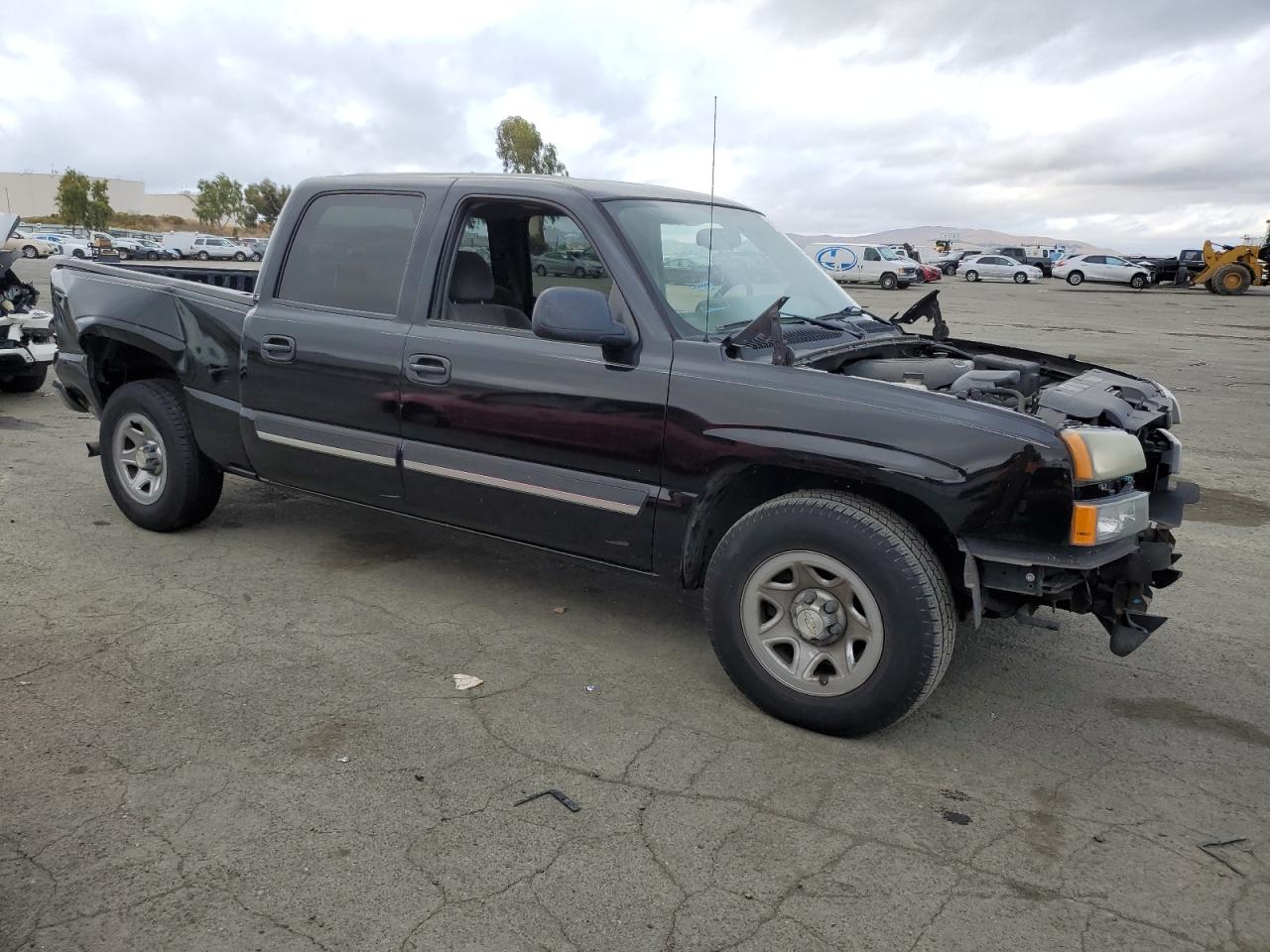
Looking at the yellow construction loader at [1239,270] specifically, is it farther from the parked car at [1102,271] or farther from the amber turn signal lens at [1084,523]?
the amber turn signal lens at [1084,523]

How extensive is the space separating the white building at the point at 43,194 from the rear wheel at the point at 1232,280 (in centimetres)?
11927

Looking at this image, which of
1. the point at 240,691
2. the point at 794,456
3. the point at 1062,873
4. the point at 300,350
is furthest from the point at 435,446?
the point at 1062,873

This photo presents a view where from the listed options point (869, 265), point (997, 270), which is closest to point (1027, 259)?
point (997, 270)

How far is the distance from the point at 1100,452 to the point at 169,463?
434cm

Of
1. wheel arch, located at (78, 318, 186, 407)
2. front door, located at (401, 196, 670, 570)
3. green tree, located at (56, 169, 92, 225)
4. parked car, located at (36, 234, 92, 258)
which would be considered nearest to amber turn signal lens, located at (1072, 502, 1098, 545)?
front door, located at (401, 196, 670, 570)

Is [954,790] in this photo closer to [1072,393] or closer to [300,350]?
[1072,393]

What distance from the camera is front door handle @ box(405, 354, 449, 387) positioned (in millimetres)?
4098

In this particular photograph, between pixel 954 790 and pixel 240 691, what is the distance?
248cm

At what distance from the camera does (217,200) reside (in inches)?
3848

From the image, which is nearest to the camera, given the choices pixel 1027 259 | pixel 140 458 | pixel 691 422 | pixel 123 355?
pixel 691 422

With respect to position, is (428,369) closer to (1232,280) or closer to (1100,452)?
(1100,452)

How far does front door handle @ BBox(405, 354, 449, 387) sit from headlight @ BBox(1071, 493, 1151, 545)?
7.91 ft

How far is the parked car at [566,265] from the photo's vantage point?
3943 millimetres

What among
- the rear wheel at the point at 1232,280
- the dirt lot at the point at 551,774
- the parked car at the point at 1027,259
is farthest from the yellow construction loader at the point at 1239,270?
the dirt lot at the point at 551,774
